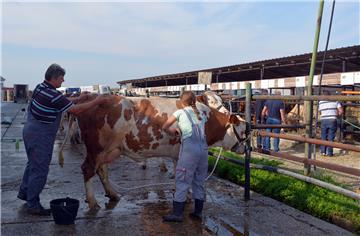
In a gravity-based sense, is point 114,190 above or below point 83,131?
below

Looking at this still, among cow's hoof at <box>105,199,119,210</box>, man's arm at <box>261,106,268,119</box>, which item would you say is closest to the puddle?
cow's hoof at <box>105,199,119,210</box>

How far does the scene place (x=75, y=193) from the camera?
21.6 feet

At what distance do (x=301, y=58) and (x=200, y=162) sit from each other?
11.3 m

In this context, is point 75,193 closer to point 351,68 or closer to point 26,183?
point 26,183

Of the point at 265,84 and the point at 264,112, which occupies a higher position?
the point at 265,84

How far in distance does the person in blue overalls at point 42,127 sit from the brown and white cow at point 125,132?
0.49 meters

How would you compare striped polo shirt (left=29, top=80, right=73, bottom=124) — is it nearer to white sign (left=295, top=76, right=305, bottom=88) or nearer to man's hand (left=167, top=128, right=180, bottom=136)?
man's hand (left=167, top=128, right=180, bottom=136)

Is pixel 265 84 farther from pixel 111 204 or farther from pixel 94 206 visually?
pixel 94 206

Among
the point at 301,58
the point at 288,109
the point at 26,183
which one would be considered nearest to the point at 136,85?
the point at 288,109

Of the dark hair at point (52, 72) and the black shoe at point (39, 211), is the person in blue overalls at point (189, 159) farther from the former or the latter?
the dark hair at point (52, 72)

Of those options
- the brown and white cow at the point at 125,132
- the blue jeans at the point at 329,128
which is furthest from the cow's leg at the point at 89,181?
the blue jeans at the point at 329,128

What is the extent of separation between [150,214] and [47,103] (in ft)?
6.60

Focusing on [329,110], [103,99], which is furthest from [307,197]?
[329,110]

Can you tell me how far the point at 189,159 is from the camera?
5.24 m
